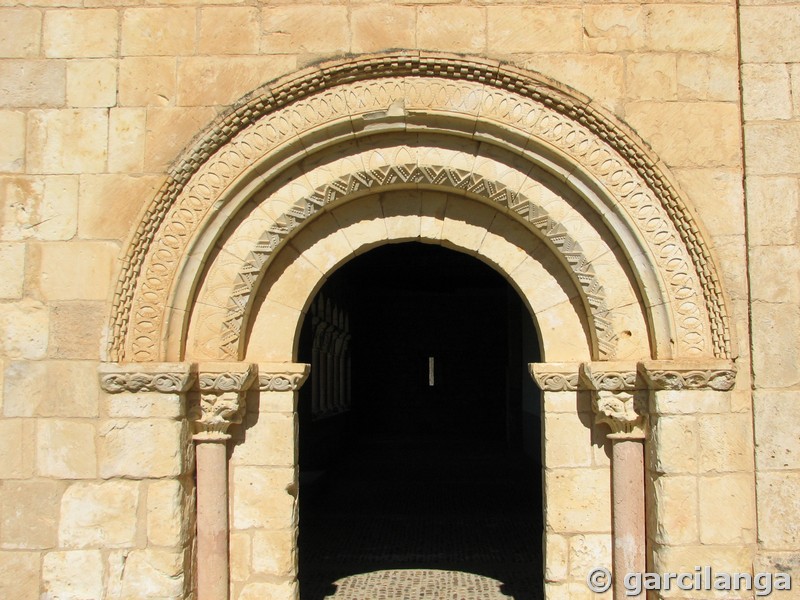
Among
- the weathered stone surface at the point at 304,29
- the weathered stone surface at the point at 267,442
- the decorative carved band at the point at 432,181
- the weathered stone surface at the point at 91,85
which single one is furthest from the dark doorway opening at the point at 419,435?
the weathered stone surface at the point at 304,29

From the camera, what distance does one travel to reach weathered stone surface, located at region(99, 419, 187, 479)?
4.48 m

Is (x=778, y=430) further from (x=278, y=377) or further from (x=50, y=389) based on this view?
(x=50, y=389)

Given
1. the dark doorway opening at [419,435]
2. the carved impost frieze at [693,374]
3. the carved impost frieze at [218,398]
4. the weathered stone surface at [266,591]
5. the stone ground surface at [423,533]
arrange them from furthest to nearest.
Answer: the dark doorway opening at [419,435] < the stone ground surface at [423,533] < the weathered stone surface at [266,591] < the carved impost frieze at [218,398] < the carved impost frieze at [693,374]

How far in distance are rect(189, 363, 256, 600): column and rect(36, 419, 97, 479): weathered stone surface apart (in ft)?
1.83

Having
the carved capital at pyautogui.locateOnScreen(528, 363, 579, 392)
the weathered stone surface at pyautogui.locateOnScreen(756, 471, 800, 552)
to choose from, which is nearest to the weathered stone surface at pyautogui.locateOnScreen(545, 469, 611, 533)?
the carved capital at pyautogui.locateOnScreen(528, 363, 579, 392)

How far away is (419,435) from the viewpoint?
1786cm

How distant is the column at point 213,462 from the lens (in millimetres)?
4637

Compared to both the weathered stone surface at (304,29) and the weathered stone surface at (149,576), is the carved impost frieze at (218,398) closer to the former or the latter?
the weathered stone surface at (149,576)

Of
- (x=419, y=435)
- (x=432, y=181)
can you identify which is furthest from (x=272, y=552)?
(x=419, y=435)

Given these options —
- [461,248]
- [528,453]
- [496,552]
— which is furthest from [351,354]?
[461,248]

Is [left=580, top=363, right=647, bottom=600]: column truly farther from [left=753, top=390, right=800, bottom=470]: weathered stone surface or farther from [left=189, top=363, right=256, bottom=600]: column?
[left=189, top=363, right=256, bottom=600]: column

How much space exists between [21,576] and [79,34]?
3.05 m

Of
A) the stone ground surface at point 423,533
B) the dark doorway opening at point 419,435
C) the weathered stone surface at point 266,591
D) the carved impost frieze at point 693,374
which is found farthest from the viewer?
the dark doorway opening at point 419,435

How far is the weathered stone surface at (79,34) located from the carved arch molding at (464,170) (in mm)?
822
